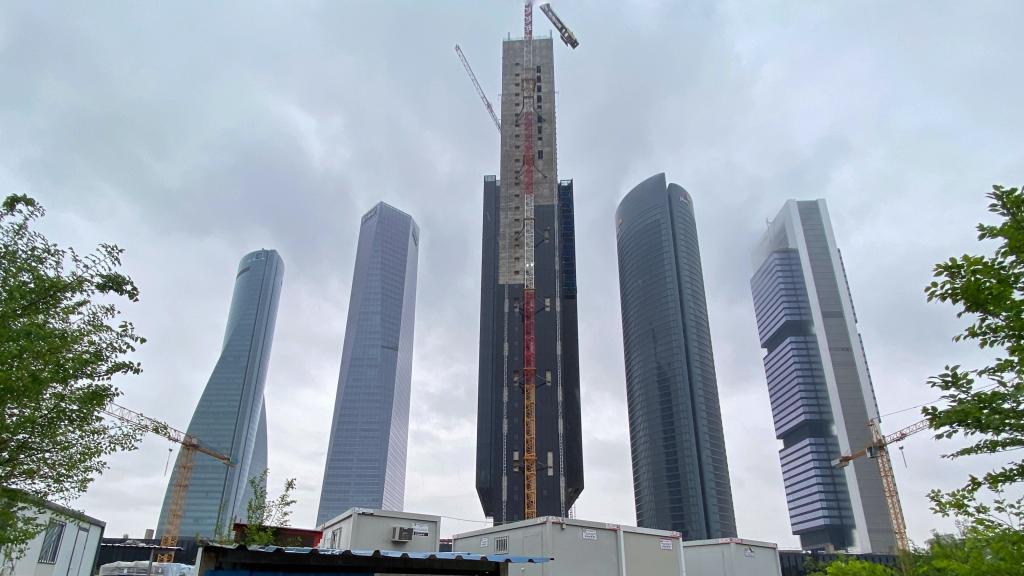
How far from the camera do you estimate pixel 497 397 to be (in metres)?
122

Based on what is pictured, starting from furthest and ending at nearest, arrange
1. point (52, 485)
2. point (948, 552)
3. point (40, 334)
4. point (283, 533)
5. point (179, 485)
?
point (179, 485), point (283, 533), point (52, 485), point (40, 334), point (948, 552)

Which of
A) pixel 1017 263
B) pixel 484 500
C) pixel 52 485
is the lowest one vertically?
pixel 52 485

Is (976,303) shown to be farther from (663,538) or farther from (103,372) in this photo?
(663,538)

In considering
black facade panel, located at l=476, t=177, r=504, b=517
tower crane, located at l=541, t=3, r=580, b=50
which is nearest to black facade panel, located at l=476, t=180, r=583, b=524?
black facade panel, located at l=476, t=177, r=504, b=517

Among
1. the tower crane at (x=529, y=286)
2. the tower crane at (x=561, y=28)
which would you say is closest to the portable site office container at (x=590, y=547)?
the tower crane at (x=529, y=286)

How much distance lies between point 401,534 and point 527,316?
84.5 m

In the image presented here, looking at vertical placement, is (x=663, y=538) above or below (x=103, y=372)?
below

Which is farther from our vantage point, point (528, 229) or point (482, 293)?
point (482, 293)

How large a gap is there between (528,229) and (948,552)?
118954 millimetres

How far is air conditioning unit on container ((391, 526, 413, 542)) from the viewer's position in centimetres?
3128

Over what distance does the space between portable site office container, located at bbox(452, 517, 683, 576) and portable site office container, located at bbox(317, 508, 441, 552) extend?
12.5 feet

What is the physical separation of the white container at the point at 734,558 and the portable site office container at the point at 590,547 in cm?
473

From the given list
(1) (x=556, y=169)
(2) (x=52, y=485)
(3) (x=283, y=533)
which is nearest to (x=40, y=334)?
(2) (x=52, y=485)

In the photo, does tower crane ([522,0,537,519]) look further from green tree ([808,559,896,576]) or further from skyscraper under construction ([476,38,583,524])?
green tree ([808,559,896,576])
